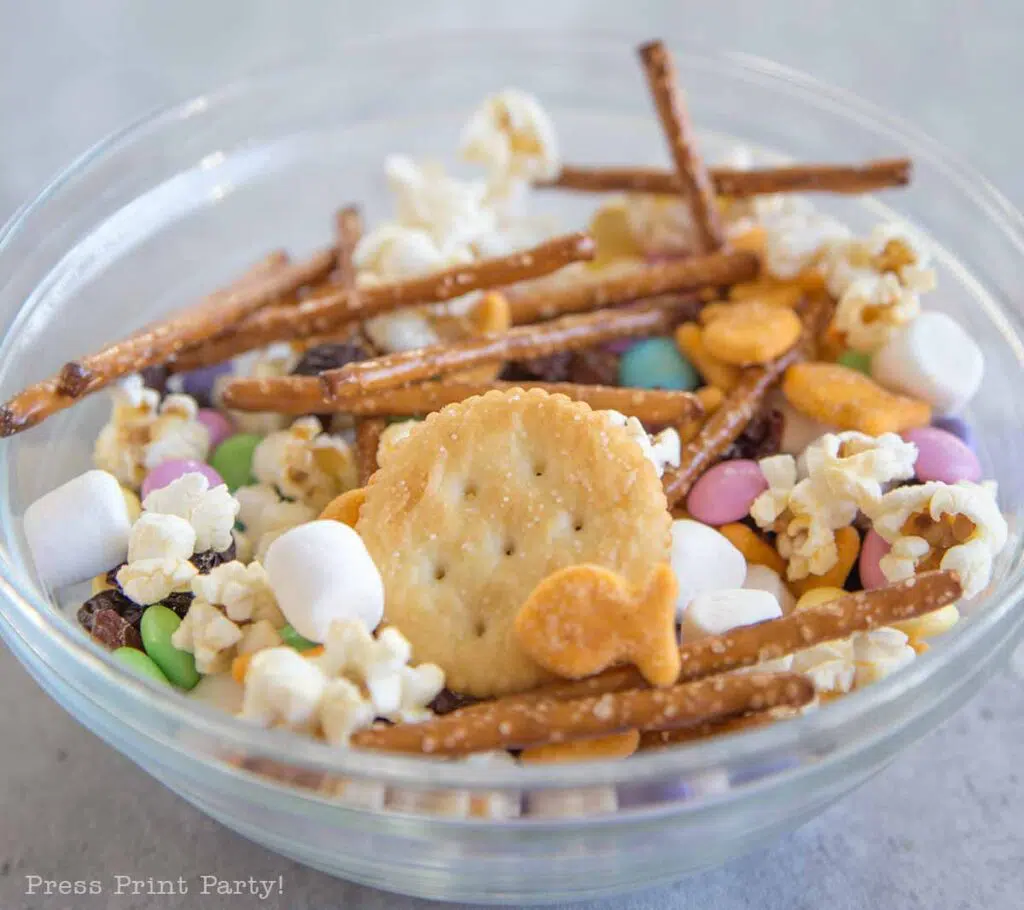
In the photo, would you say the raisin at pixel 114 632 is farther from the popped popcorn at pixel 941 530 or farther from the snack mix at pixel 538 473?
the popped popcorn at pixel 941 530

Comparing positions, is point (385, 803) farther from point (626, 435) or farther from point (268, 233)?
point (268, 233)

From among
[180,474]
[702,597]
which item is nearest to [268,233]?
[180,474]

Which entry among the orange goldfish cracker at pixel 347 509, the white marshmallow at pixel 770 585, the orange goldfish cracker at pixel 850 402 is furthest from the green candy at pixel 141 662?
the orange goldfish cracker at pixel 850 402

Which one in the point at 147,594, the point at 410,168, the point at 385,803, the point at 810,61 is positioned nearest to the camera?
the point at 385,803

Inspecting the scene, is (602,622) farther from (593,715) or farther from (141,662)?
(141,662)

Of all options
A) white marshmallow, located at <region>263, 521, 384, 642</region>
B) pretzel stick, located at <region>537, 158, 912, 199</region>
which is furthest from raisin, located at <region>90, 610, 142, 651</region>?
pretzel stick, located at <region>537, 158, 912, 199</region>

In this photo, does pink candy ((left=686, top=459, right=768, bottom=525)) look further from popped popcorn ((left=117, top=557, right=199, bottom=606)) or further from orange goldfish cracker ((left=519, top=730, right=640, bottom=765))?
popped popcorn ((left=117, top=557, right=199, bottom=606))
